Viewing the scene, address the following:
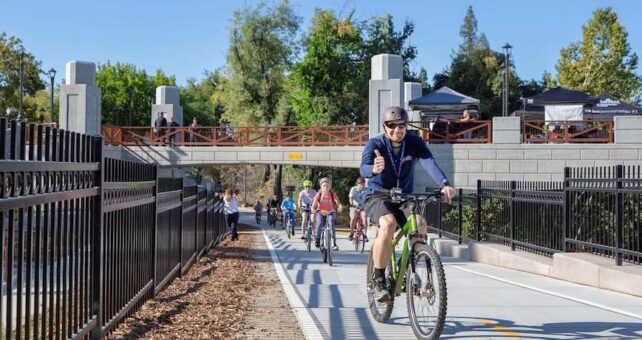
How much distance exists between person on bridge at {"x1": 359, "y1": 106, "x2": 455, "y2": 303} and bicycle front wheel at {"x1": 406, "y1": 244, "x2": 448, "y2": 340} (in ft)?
1.26

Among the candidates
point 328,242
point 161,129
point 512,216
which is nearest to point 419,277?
point 328,242

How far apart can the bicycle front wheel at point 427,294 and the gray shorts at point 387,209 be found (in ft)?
1.52

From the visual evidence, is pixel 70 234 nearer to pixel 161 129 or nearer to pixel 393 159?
pixel 393 159

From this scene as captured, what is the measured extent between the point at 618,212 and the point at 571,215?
1.72m

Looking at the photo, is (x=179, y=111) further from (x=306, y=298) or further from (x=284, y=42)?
(x=306, y=298)

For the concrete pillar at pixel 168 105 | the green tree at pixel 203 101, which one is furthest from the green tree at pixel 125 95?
the concrete pillar at pixel 168 105

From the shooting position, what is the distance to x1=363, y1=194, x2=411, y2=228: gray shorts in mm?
6504

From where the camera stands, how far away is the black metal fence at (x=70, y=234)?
374cm

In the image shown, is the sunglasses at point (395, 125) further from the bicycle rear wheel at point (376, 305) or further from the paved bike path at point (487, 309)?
the paved bike path at point (487, 309)

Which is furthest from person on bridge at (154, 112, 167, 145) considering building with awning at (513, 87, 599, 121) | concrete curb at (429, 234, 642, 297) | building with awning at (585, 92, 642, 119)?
concrete curb at (429, 234, 642, 297)

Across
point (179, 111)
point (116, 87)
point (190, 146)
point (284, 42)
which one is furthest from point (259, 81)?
point (116, 87)

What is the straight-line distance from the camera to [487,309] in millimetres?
7980

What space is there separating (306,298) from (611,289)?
376 centimetres

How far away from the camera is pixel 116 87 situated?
286 ft
